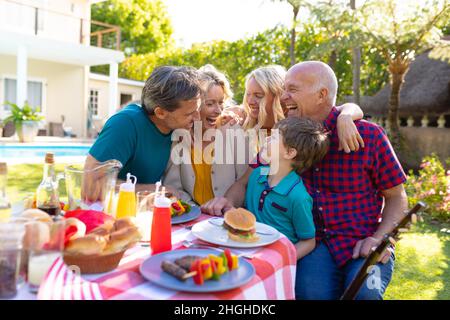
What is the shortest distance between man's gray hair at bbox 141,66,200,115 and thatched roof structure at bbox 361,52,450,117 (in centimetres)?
1043

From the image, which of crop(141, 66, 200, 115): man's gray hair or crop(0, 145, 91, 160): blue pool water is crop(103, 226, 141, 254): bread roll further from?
crop(0, 145, 91, 160): blue pool water

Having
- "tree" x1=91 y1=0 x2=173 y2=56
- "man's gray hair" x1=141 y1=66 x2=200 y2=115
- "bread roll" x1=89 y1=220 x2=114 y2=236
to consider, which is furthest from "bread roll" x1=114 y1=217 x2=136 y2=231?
"tree" x1=91 y1=0 x2=173 y2=56

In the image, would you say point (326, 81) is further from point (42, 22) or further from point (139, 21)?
point (139, 21)

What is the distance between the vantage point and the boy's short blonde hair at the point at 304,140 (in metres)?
2.37

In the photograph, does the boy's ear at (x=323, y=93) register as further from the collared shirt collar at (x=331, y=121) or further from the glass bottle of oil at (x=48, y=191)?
the glass bottle of oil at (x=48, y=191)

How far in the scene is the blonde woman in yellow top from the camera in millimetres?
2875

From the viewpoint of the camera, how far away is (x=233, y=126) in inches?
122

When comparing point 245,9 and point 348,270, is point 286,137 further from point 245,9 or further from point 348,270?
point 245,9

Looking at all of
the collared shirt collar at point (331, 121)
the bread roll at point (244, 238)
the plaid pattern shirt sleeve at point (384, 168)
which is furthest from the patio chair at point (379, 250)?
the collared shirt collar at point (331, 121)

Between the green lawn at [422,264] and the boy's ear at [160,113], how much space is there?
32.0 inches

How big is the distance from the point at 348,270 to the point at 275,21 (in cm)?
1378

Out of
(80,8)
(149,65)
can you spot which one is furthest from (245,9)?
(149,65)

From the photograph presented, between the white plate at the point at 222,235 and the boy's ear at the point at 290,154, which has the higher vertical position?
the boy's ear at the point at 290,154

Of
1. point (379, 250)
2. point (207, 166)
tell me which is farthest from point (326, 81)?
point (379, 250)
